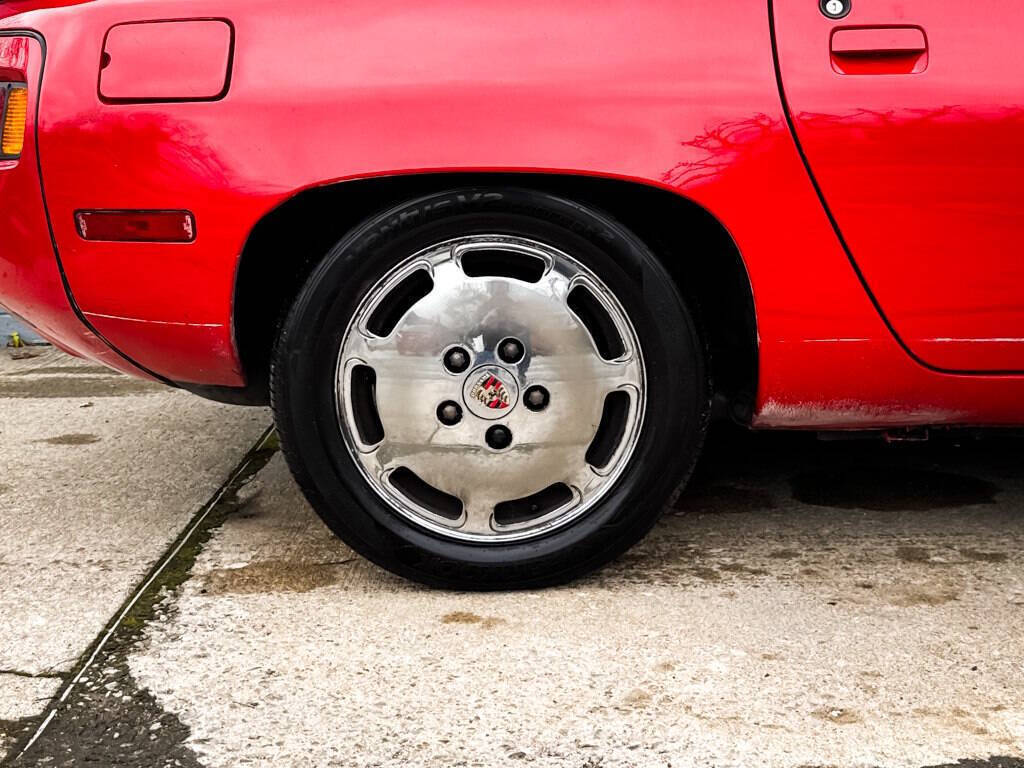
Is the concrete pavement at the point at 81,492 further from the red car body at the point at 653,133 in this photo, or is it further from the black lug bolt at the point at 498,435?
the black lug bolt at the point at 498,435

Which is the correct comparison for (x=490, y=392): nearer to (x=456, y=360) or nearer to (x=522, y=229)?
(x=456, y=360)

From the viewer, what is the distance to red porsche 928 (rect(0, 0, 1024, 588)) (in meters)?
2.20

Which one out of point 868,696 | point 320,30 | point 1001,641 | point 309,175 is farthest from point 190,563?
point 1001,641

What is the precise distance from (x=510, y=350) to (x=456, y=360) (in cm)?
10

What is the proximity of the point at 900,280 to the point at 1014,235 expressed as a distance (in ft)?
0.69

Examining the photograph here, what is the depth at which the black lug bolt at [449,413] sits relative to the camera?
2.37 meters

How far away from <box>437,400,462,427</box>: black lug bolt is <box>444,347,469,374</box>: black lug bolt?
0.07m

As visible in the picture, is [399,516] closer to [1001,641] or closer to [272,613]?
[272,613]

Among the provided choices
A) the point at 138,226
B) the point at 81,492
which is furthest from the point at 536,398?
the point at 81,492

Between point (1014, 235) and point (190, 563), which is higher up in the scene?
point (1014, 235)

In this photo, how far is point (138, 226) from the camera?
2.33 m

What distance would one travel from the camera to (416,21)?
2.25 m

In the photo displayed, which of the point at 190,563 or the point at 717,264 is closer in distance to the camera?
the point at 717,264

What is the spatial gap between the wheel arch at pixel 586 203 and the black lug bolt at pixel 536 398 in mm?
319
